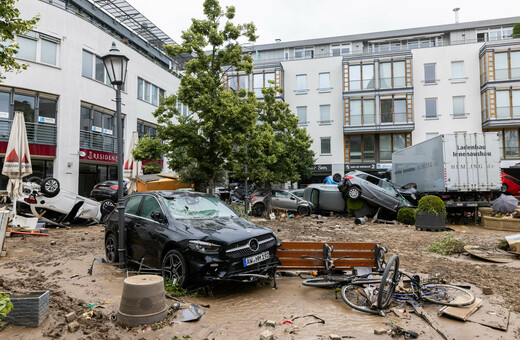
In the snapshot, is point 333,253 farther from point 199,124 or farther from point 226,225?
point 199,124

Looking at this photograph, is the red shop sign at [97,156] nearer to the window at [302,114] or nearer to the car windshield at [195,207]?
the car windshield at [195,207]

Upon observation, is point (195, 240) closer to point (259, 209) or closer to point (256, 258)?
point (256, 258)

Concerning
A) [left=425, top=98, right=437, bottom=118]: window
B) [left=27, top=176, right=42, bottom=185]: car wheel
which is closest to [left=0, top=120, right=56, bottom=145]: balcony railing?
[left=27, top=176, right=42, bottom=185]: car wheel

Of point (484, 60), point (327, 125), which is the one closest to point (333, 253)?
point (327, 125)

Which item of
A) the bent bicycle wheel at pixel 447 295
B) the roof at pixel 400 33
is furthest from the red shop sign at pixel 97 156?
the roof at pixel 400 33

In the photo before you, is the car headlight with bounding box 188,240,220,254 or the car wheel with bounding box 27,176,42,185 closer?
the car headlight with bounding box 188,240,220,254

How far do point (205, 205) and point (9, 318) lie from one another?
3.40 m

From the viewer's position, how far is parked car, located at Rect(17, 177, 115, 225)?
12.5 m

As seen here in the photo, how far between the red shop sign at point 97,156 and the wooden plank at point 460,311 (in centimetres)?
2131

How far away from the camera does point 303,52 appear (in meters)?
39.1

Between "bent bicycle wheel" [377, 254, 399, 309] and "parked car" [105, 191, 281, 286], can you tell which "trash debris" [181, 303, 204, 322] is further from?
"bent bicycle wheel" [377, 254, 399, 309]

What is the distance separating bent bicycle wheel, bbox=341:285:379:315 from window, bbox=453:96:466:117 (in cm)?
3250

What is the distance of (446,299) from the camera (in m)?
4.96

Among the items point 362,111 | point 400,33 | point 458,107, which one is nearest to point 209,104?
point 362,111
